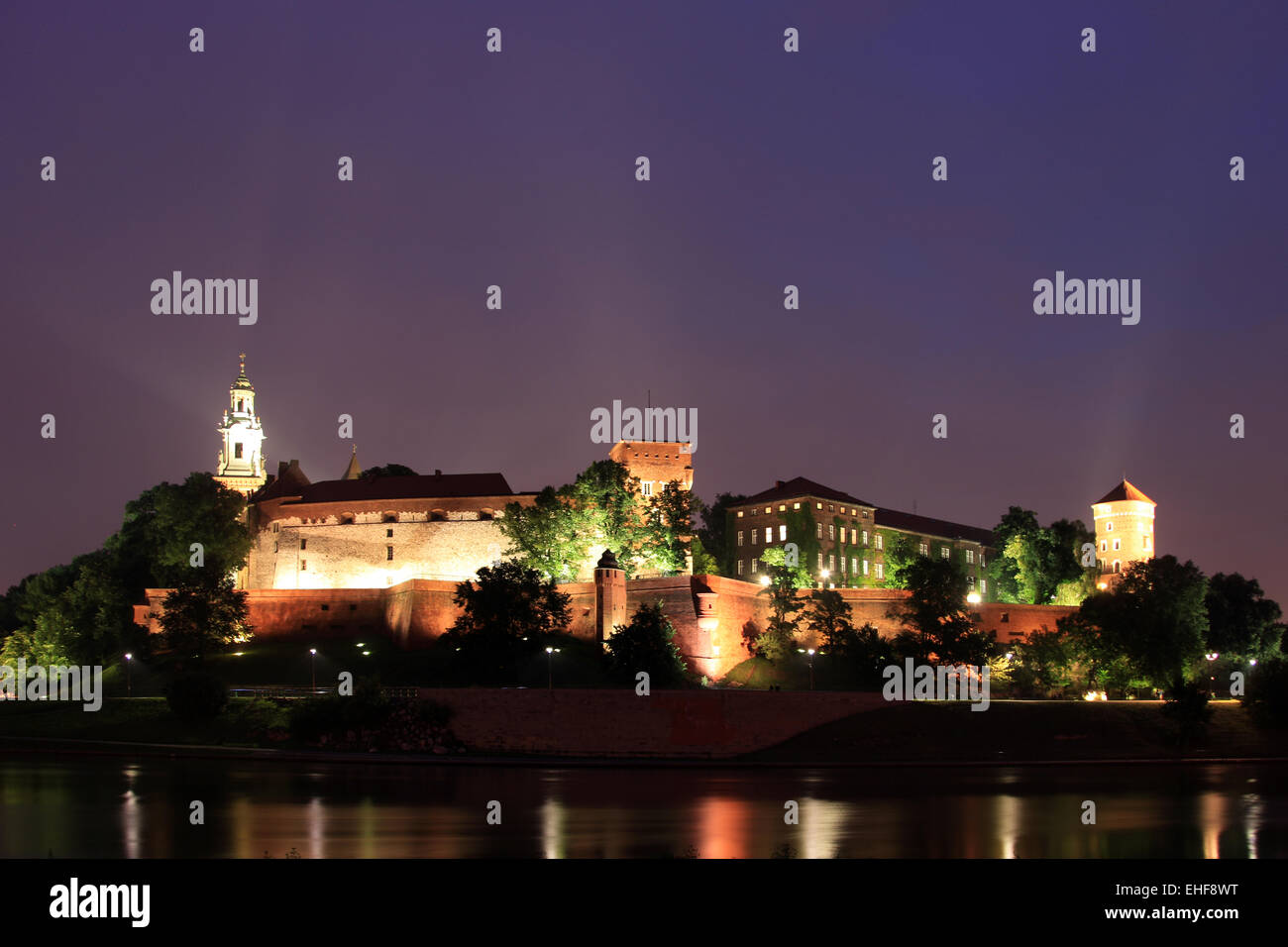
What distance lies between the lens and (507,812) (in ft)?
104

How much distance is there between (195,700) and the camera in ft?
162

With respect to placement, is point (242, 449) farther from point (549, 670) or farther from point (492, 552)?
point (549, 670)

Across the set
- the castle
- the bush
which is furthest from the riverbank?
the castle

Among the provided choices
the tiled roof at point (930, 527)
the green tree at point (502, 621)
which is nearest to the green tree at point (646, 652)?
the green tree at point (502, 621)

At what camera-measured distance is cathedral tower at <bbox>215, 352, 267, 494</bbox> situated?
89188mm

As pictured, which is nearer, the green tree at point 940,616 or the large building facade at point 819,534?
the green tree at point 940,616

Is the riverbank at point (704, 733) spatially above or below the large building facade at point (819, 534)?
below

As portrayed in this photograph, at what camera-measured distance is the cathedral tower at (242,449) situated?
293ft
